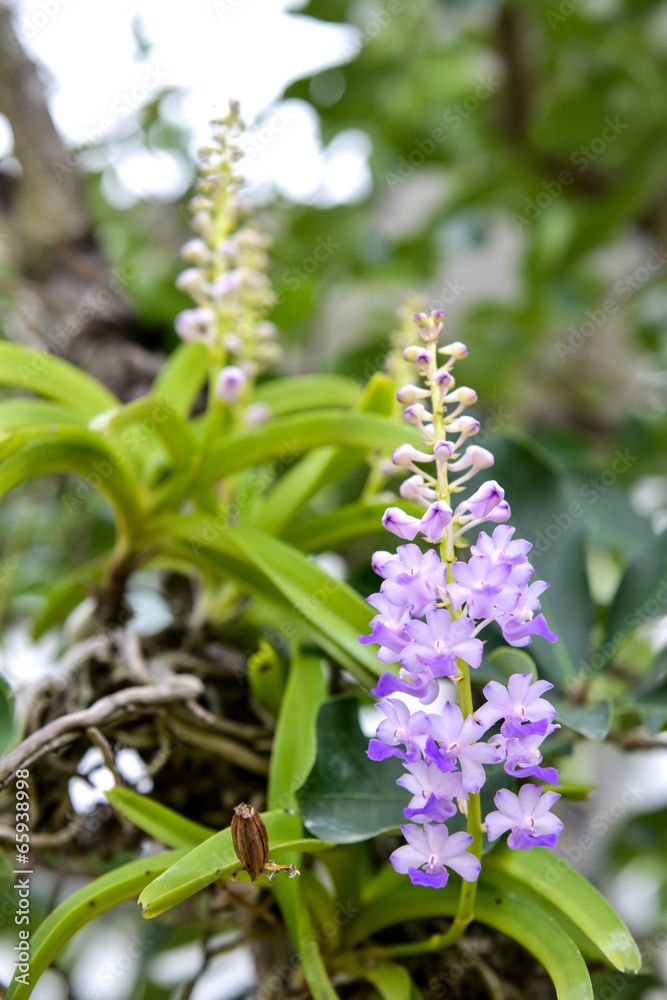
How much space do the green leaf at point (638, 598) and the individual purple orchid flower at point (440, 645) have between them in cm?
39

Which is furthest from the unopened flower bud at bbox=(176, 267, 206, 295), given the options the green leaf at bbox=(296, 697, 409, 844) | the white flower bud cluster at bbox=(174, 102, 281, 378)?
the green leaf at bbox=(296, 697, 409, 844)

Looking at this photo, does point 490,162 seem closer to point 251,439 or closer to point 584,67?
point 584,67

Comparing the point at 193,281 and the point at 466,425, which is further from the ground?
the point at 193,281

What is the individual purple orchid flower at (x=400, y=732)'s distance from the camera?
45cm

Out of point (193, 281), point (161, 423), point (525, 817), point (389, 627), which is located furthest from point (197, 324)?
point (525, 817)

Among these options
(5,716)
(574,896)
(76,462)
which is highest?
(76,462)

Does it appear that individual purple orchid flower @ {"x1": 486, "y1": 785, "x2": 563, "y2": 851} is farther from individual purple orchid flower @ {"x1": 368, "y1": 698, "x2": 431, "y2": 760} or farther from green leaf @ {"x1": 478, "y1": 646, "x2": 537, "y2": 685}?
green leaf @ {"x1": 478, "y1": 646, "x2": 537, "y2": 685}

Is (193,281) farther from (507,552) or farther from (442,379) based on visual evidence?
(507,552)

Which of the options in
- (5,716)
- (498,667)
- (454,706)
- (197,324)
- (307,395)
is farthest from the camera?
(307,395)

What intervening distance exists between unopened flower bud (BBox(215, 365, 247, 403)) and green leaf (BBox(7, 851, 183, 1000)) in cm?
43

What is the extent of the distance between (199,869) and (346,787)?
0.15 metres

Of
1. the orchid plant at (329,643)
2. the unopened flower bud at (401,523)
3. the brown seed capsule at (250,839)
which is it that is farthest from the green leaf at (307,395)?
the brown seed capsule at (250,839)

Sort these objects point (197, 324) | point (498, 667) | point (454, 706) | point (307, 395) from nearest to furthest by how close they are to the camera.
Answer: point (454, 706) → point (498, 667) → point (197, 324) → point (307, 395)

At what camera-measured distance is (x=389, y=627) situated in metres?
0.46
